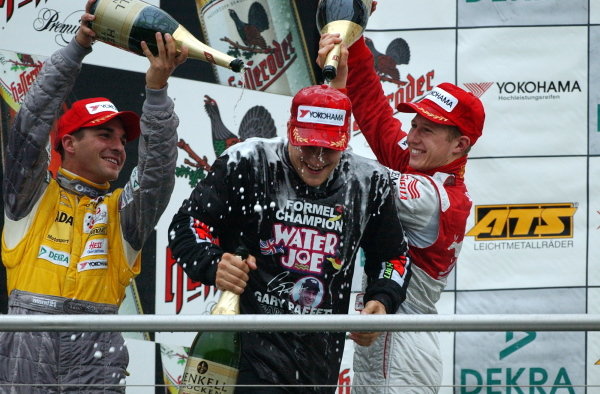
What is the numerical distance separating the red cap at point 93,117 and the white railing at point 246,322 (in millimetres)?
1173

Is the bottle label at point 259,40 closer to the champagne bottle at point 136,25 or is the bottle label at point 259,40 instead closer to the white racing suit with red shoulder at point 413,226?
the white racing suit with red shoulder at point 413,226

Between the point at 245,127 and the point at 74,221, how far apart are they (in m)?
1.28

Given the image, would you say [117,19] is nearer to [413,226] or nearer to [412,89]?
[413,226]

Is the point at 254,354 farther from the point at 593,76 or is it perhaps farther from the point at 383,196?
the point at 593,76

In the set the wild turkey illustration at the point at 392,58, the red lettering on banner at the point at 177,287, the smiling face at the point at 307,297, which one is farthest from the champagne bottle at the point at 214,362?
the wild turkey illustration at the point at 392,58

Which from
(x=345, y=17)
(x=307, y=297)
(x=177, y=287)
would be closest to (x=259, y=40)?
(x=177, y=287)

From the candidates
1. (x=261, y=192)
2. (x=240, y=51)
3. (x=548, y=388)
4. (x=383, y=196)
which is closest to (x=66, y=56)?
(x=261, y=192)

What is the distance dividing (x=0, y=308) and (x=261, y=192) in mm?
1875

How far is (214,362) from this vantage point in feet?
8.93

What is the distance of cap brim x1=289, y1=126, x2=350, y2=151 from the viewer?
2.74 m

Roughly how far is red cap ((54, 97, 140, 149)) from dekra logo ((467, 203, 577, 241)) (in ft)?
5.37

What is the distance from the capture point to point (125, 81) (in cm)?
425

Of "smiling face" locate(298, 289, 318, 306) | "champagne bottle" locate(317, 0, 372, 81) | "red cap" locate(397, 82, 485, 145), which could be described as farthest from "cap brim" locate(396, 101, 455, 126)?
"smiling face" locate(298, 289, 318, 306)

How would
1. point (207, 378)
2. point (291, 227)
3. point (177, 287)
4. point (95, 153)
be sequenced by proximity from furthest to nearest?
point (177, 287)
point (95, 153)
point (291, 227)
point (207, 378)
